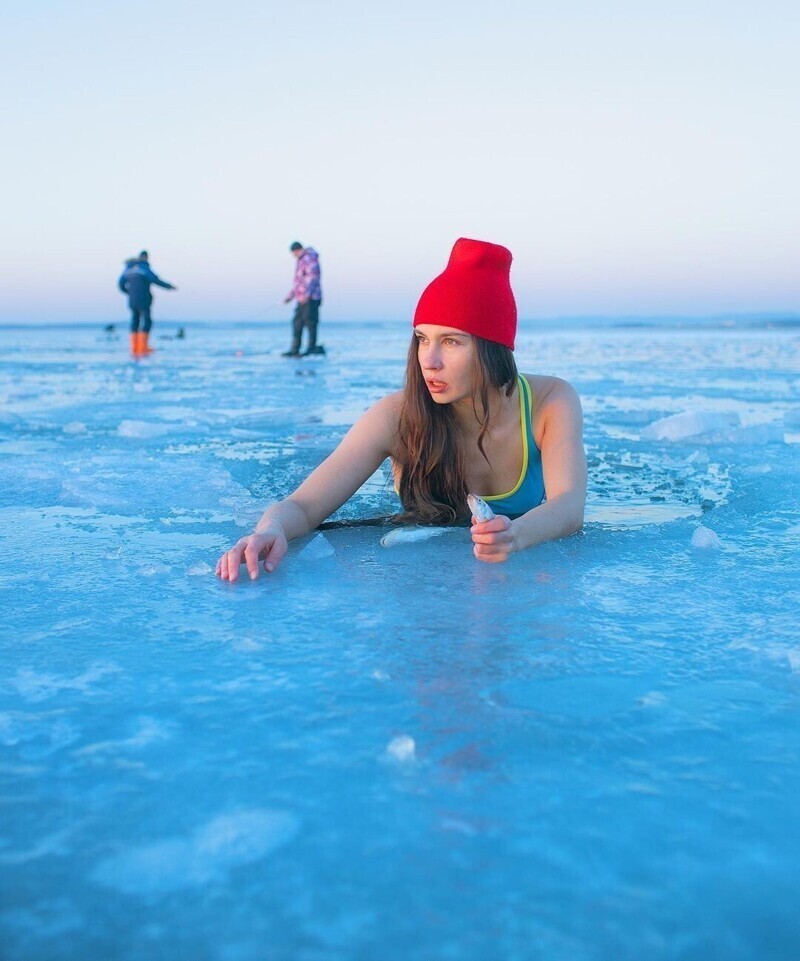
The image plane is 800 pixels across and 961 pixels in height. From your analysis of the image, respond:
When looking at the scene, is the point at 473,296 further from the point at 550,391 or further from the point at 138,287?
the point at 138,287

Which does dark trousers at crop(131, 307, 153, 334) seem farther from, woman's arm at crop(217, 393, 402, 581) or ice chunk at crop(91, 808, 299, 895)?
ice chunk at crop(91, 808, 299, 895)

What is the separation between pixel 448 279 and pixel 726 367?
1116cm

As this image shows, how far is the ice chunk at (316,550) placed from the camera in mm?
2604

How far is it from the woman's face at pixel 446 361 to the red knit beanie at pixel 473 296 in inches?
1.2

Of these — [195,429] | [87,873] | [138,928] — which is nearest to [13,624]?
[87,873]

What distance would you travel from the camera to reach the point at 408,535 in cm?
284

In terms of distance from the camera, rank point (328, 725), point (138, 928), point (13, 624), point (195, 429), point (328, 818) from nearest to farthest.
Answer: point (138, 928) < point (328, 818) < point (328, 725) < point (13, 624) < point (195, 429)

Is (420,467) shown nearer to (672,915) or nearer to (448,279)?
(448,279)

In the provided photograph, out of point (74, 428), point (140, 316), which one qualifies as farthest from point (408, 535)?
point (140, 316)

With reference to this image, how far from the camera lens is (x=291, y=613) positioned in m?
2.03

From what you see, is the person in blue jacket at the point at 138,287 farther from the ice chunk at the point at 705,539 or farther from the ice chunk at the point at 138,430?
the ice chunk at the point at 705,539

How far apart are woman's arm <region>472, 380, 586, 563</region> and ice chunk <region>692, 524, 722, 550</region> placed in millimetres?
341

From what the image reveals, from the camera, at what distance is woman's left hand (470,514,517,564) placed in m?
2.30

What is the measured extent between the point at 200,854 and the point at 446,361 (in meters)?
1.77
